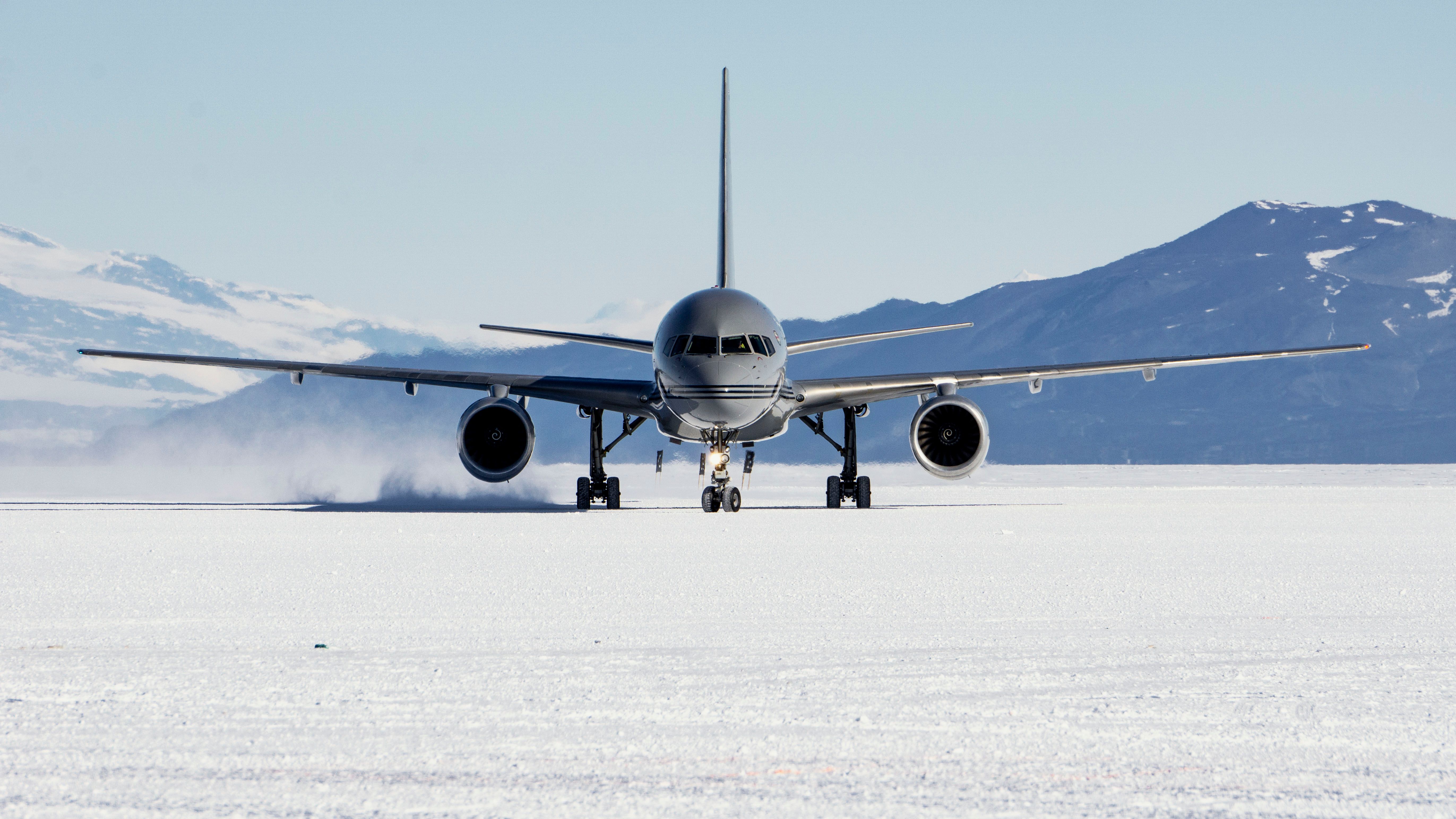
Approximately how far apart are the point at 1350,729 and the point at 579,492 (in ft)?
87.0

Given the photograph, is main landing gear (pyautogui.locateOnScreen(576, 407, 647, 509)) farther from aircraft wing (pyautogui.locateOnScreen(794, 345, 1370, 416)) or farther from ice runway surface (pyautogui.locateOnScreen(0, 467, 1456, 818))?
ice runway surface (pyautogui.locateOnScreen(0, 467, 1456, 818))

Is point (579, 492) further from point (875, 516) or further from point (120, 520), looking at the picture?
point (120, 520)

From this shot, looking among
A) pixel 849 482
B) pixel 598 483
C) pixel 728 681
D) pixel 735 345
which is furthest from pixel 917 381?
pixel 728 681

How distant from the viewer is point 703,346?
27547 millimetres

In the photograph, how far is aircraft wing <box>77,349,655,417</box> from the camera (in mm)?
30750

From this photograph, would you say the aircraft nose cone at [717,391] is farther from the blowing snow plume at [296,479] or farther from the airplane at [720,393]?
the blowing snow plume at [296,479]

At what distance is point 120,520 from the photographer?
87.1 ft

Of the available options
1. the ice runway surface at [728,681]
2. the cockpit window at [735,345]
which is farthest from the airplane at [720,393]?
the ice runway surface at [728,681]

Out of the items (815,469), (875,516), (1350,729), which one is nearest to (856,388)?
(875,516)

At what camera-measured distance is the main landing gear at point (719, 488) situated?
2828 cm

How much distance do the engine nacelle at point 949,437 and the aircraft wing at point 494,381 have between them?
5833mm

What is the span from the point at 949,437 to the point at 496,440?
9830mm

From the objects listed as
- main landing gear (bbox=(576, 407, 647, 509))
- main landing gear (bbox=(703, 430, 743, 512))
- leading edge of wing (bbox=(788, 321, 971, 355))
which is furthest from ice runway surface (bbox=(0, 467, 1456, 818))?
main landing gear (bbox=(576, 407, 647, 509))

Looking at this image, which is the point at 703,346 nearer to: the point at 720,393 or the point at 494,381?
the point at 720,393
